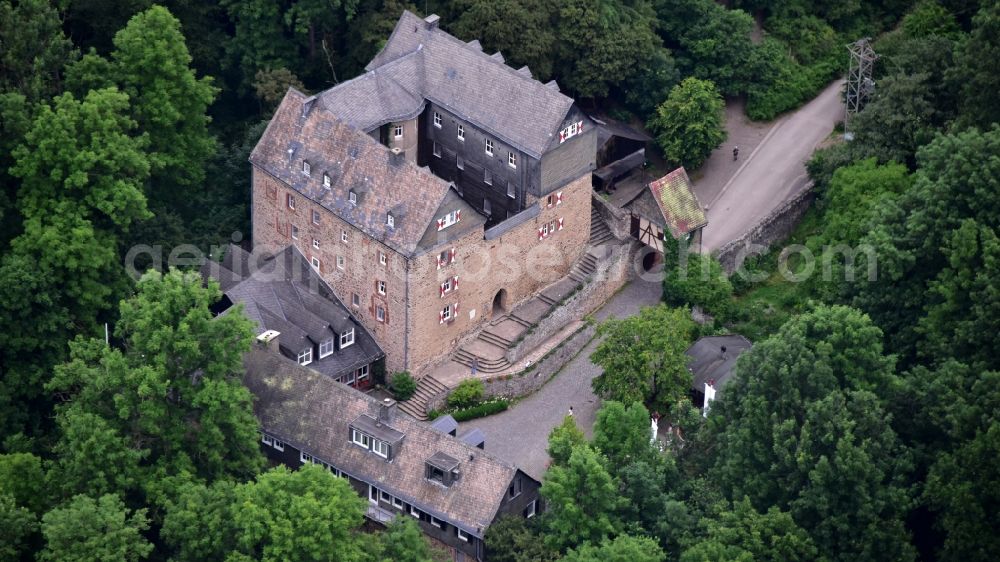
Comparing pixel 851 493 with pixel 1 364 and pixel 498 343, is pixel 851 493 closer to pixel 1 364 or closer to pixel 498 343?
pixel 498 343

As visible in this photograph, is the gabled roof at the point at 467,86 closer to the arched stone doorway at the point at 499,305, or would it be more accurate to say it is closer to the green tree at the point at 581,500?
the arched stone doorway at the point at 499,305


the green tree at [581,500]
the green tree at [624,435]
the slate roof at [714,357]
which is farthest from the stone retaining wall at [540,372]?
the green tree at [581,500]

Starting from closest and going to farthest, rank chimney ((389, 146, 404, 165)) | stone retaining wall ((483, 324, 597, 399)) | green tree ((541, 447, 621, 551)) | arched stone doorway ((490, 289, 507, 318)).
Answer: green tree ((541, 447, 621, 551))
chimney ((389, 146, 404, 165))
stone retaining wall ((483, 324, 597, 399))
arched stone doorway ((490, 289, 507, 318))

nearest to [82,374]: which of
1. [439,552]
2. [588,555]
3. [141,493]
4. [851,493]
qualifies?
[141,493]

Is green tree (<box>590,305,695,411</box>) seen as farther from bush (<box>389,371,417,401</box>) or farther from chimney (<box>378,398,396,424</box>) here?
chimney (<box>378,398,396,424</box>)

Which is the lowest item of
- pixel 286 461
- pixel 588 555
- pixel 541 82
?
pixel 588 555

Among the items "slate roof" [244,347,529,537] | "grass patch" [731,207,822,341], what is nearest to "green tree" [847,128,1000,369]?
"grass patch" [731,207,822,341]
